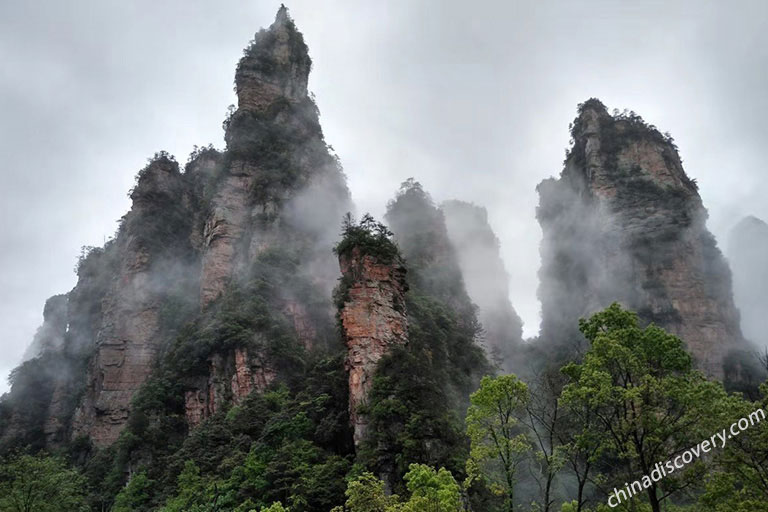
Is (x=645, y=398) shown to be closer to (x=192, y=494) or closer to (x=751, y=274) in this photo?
(x=192, y=494)

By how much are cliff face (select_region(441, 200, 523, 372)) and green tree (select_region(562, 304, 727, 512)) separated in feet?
195

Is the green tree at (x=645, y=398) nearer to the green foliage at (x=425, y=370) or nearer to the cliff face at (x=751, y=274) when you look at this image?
the green foliage at (x=425, y=370)

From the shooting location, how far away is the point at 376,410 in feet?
88.4

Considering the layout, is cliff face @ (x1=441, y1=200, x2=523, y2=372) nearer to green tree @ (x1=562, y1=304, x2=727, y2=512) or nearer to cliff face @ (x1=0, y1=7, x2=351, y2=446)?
cliff face @ (x1=0, y1=7, x2=351, y2=446)

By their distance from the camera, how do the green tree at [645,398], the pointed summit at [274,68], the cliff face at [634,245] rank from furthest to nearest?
the pointed summit at [274,68]
the cliff face at [634,245]
the green tree at [645,398]

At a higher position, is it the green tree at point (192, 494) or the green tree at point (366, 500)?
the green tree at point (192, 494)

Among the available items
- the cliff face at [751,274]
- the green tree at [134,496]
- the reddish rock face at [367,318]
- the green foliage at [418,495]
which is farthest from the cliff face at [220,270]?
the cliff face at [751,274]

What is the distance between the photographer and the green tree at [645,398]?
13.8 meters

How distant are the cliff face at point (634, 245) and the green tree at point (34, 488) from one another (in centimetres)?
5007

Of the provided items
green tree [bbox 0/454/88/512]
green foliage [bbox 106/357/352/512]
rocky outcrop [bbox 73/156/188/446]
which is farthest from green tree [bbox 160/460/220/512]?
rocky outcrop [bbox 73/156/188/446]

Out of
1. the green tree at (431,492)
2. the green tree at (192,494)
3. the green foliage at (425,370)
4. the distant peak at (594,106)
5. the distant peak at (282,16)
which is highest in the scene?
the distant peak at (282,16)

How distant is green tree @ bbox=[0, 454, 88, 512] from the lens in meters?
27.6

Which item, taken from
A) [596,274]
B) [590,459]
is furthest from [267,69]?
[590,459]

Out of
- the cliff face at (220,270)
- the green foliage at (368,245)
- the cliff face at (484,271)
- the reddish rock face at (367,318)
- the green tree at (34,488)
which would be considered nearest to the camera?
the green tree at (34,488)
